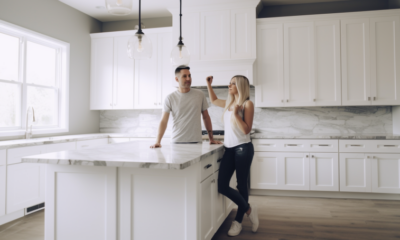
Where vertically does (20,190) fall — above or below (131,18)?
below

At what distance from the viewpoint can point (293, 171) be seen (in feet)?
13.1

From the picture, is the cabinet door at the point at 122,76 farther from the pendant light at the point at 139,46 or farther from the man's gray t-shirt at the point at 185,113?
the pendant light at the point at 139,46

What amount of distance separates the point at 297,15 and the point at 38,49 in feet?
12.7

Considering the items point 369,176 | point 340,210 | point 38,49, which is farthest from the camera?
point 38,49

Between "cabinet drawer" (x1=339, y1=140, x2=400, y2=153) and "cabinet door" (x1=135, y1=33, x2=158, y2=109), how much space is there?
9.35 feet

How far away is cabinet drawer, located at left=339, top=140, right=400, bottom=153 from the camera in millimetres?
3789

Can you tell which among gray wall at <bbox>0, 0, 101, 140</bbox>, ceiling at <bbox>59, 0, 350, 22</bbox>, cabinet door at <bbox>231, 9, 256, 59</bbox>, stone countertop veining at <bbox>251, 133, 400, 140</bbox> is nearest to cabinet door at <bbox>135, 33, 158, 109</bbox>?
ceiling at <bbox>59, 0, 350, 22</bbox>

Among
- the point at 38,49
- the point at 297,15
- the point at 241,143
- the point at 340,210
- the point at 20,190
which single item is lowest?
the point at 340,210

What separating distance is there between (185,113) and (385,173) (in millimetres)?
2836

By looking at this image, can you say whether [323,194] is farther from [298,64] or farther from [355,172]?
[298,64]

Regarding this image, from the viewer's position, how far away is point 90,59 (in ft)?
16.6

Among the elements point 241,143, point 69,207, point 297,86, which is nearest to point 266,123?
point 297,86

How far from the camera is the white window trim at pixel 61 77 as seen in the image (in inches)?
144

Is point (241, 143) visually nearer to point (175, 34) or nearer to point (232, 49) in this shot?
point (232, 49)
